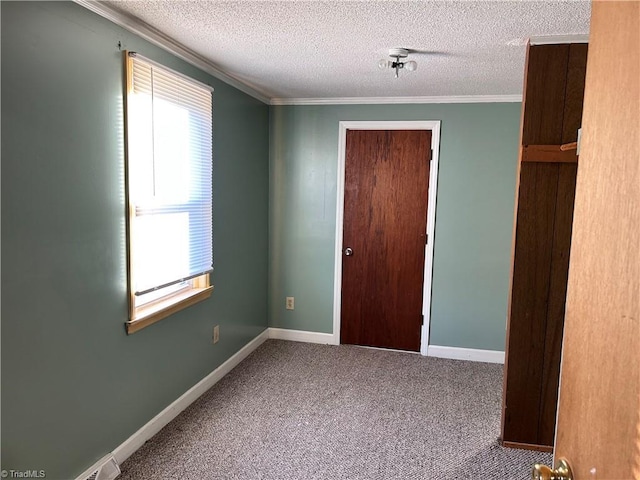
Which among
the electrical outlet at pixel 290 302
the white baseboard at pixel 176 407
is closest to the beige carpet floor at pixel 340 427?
the white baseboard at pixel 176 407

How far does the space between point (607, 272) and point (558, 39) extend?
2024 mm

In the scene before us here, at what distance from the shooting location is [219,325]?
11.0ft

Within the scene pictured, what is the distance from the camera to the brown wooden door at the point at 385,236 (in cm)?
390

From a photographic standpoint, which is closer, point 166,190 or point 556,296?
point 556,296

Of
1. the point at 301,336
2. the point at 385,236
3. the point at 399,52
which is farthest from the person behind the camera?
the point at 301,336

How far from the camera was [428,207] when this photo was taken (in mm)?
3893

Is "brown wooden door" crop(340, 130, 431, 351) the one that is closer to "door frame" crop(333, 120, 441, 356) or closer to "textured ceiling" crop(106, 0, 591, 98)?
"door frame" crop(333, 120, 441, 356)

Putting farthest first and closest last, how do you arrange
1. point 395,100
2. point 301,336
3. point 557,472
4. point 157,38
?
point 301,336 → point 395,100 → point 157,38 → point 557,472

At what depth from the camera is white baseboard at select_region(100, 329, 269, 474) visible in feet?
7.71

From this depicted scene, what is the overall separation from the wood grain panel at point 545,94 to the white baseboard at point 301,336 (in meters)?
2.59

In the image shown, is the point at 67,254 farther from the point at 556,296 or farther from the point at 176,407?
the point at 556,296

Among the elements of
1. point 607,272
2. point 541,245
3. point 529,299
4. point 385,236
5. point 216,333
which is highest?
point 607,272

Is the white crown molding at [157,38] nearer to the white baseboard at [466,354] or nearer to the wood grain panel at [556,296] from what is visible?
the wood grain panel at [556,296]

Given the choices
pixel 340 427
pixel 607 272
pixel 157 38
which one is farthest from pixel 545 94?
pixel 340 427
